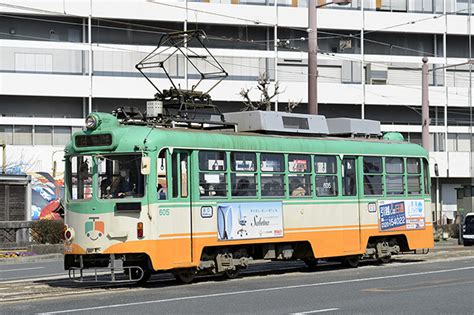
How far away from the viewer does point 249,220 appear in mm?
19141

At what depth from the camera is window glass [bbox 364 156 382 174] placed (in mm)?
22328

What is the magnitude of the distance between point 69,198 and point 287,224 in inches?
184

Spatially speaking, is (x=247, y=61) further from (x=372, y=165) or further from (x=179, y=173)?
(x=179, y=173)

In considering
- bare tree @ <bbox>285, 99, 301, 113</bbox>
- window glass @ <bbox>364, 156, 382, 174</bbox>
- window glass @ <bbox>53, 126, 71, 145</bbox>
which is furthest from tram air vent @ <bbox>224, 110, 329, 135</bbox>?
window glass @ <bbox>53, 126, 71, 145</bbox>

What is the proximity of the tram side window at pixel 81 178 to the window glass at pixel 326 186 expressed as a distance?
17.8 feet

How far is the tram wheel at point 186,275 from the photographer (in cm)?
1811

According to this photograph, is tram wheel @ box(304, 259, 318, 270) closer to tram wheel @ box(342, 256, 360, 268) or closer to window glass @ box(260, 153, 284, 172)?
tram wheel @ box(342, 256, 360, 268)

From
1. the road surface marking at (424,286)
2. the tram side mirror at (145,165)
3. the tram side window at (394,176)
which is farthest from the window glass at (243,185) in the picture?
the tram side window at (394,176)

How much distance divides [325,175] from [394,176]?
2.68m

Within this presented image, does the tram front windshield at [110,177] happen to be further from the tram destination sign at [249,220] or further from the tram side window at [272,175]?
the tram side window at [272,175]

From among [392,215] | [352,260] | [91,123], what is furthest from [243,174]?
[392,215]

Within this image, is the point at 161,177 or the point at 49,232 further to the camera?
the point at 49,232

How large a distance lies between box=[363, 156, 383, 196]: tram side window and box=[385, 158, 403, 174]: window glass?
0.92ft

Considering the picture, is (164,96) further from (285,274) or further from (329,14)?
(329,14)
